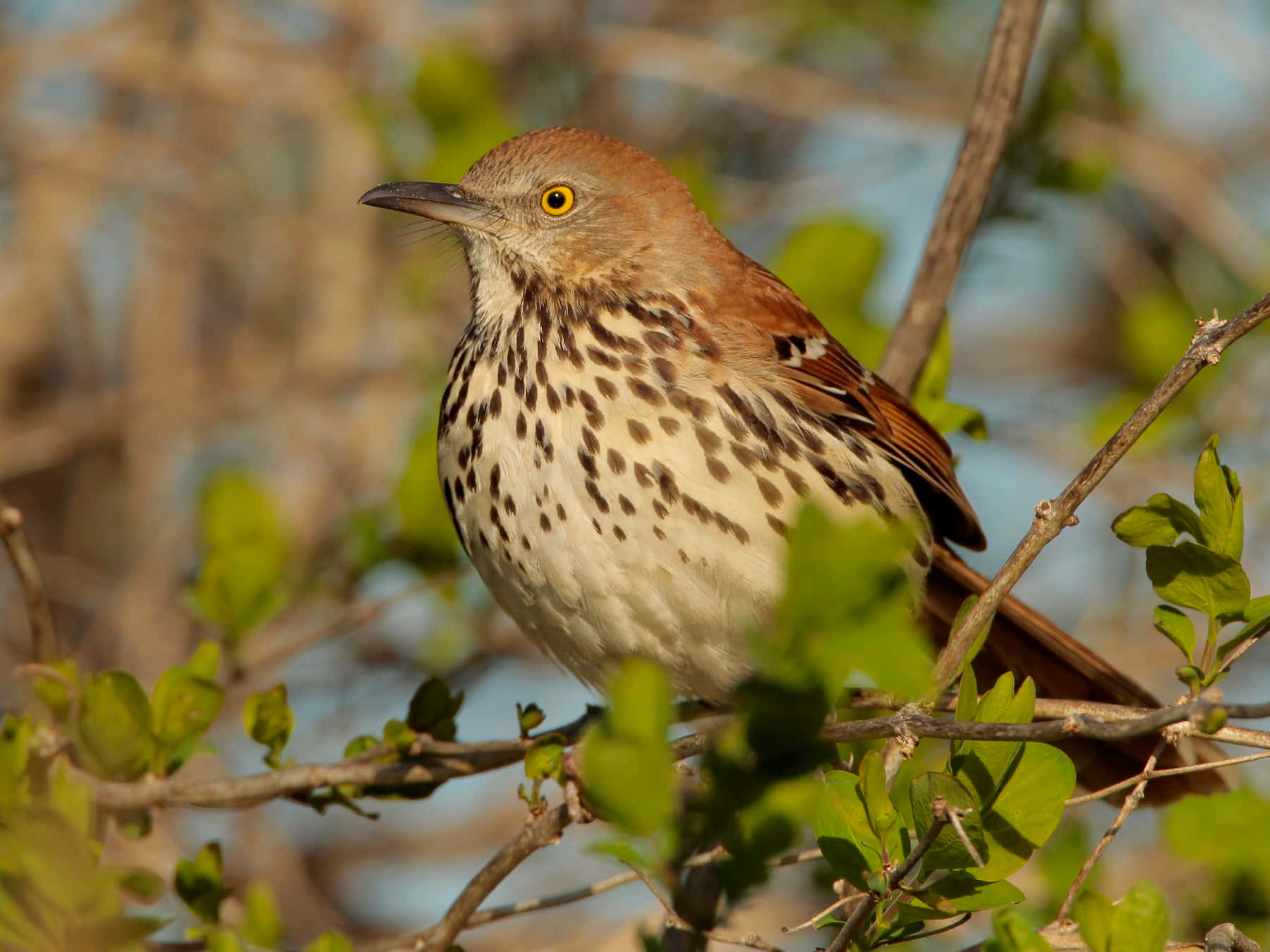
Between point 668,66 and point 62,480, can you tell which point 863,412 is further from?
point 62,480

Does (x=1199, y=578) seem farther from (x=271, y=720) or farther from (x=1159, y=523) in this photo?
(x=271, y=720)

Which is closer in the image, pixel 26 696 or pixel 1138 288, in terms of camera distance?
pixel 26 696

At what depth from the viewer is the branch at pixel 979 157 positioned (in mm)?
3533

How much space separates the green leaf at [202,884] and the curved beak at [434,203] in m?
1.56

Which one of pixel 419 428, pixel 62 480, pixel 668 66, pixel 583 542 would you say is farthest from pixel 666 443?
pixel 62 480

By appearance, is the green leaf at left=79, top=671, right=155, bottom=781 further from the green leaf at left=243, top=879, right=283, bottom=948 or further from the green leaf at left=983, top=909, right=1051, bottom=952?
the green leaf at left=983, top=909, right=1051, bottom=952

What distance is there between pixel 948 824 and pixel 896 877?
0.10 m

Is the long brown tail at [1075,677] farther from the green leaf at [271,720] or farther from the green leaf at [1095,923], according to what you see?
the green leaf at [271,720]

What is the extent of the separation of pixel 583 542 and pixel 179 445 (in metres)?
2.76

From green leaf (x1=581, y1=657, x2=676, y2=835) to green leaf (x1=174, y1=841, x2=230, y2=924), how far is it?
128 centimetres

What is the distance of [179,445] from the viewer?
5312 millimetres

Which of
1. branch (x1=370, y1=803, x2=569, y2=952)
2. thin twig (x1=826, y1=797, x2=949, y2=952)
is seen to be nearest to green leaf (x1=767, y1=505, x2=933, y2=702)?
thin twig (x1=826, y1=797, x2=949, y2=952)

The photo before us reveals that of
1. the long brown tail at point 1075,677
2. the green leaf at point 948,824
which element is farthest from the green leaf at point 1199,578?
the long brown tail at point 1075,677

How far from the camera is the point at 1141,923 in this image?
1.98m
